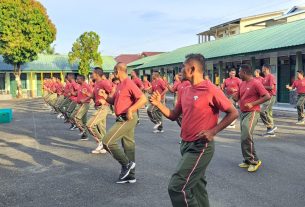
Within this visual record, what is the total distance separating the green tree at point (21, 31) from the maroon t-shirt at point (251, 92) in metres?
32.9

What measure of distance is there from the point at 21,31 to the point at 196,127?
36.2 meters

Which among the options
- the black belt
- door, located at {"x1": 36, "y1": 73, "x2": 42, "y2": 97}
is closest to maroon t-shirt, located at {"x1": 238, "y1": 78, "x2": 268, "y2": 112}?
the black belt

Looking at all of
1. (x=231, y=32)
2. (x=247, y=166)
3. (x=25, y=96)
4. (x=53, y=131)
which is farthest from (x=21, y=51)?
(x=247, y=166)

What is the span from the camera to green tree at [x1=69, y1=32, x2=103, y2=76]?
39844 mm

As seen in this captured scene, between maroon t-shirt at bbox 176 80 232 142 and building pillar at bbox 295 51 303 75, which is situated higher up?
building pillar at bbox 295 51 303 75

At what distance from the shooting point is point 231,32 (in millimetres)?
39281

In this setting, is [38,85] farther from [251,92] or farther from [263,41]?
[251,92]

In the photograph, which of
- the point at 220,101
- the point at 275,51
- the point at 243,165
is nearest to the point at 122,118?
the point at 243,165

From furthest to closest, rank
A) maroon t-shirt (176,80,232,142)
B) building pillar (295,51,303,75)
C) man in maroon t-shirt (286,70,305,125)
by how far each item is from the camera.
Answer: building pillar (295,51,303,75)
man in maroon t-shirt (286,70,305,125)
maroon t-shirt (176,80,232,142)

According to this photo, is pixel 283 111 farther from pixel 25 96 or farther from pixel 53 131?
pixel 25 96

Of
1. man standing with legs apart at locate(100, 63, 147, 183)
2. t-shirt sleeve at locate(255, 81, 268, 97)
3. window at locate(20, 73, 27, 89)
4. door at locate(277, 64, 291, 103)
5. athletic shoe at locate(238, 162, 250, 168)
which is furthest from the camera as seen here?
window at locate(20, 73, 27, 89)

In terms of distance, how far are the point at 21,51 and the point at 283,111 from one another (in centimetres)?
2747

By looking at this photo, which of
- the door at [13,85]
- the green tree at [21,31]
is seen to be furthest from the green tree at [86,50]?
the door at [13,85]

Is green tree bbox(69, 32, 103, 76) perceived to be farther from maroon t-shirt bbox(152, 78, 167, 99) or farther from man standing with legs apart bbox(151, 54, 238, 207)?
man standing with legs apart bbox(151, 54, 238, 207)
